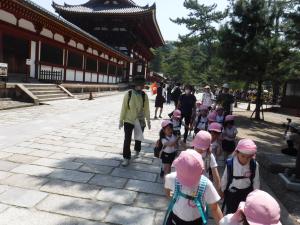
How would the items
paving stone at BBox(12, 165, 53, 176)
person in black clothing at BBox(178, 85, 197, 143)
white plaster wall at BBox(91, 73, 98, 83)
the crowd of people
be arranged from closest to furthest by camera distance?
the crowd of people, paving stone at BBox(12, 165, 53, 176), person in black clothing at BBox(178, 85, 197, 143), white plaster wall at BBox(91, 73, 98, 83)

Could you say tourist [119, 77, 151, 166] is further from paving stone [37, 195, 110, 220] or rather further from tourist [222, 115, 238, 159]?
paving stone [37, 195, 110, 220]

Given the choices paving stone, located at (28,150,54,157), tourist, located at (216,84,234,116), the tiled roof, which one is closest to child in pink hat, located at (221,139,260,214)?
paving stone, located at (28,150,54,157)

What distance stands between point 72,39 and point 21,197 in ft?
56.2

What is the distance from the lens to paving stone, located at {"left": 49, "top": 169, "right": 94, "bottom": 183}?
4.87m

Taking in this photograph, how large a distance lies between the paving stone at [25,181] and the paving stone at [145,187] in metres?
1.24

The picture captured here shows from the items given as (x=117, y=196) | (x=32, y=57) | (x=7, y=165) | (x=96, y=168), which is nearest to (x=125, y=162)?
(x=96, y=168)

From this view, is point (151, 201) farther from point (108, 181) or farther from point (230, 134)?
point (230, 134)

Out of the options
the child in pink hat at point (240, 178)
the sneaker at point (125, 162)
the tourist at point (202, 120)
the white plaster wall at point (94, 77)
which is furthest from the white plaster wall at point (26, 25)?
the child in pink hat at point (240, 178)

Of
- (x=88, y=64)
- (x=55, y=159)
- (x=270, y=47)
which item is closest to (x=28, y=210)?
(x=55, y=159)

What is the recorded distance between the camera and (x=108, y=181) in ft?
16.1

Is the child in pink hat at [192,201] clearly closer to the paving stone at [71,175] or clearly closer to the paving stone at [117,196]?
the paving stone at [117,196]

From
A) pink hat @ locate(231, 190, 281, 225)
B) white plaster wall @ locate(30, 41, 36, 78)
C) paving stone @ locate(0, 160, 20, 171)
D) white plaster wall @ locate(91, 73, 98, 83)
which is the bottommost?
paving stone @ locate(0, 160, 20, 171)

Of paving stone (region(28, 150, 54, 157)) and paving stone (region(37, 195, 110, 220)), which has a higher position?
paving stone (region(28, 150, 54, 157))

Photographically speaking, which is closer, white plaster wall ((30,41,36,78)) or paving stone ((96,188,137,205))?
paving stone ((96,188,137,205))
